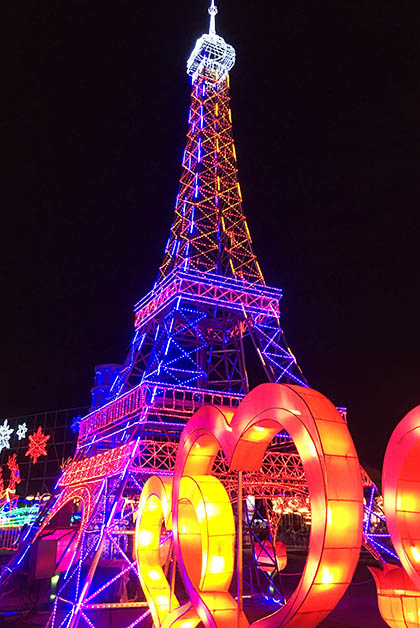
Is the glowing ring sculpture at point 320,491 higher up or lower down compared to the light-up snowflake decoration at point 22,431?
lower down

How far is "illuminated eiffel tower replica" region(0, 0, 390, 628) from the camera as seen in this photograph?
1870cm

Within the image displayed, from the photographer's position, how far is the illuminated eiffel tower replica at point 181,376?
18.7 meters

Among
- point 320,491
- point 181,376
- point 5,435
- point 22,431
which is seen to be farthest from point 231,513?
point 5,435

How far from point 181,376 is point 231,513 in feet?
87.1

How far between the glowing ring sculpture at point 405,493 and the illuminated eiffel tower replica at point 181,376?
11200 millimetres

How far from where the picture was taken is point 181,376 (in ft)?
109

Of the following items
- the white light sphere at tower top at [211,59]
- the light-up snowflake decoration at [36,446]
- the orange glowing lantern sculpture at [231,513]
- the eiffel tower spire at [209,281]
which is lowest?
the orange glowing lantern sculpture at [231,513]

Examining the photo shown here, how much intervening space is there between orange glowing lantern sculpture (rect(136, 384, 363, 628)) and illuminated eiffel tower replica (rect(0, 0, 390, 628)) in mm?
7354

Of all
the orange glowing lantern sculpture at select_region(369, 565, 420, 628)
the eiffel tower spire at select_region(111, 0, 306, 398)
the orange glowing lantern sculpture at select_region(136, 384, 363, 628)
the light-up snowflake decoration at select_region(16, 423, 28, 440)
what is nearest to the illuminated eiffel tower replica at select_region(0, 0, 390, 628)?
the eiffel tower spire at select_region(111, 0, 306, 398)

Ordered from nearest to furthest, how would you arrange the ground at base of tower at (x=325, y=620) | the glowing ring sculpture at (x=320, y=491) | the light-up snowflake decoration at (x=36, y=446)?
the glowing ring sculpture at (x=320, y=491)
the ground at base of tower at (x=325, y=620)
the light-up snowflake decoration at (x=36, y=446)

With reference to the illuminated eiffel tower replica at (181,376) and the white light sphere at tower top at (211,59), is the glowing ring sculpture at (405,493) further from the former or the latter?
the white light sphere at tower top at (211,59)

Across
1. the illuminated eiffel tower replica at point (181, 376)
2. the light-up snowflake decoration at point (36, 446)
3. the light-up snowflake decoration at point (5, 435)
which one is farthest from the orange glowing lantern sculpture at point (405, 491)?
the light-up snowflake decoration at point (5, 435)

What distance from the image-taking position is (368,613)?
52.1 feet

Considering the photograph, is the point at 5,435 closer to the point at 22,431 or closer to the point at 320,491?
the point at 22,431
